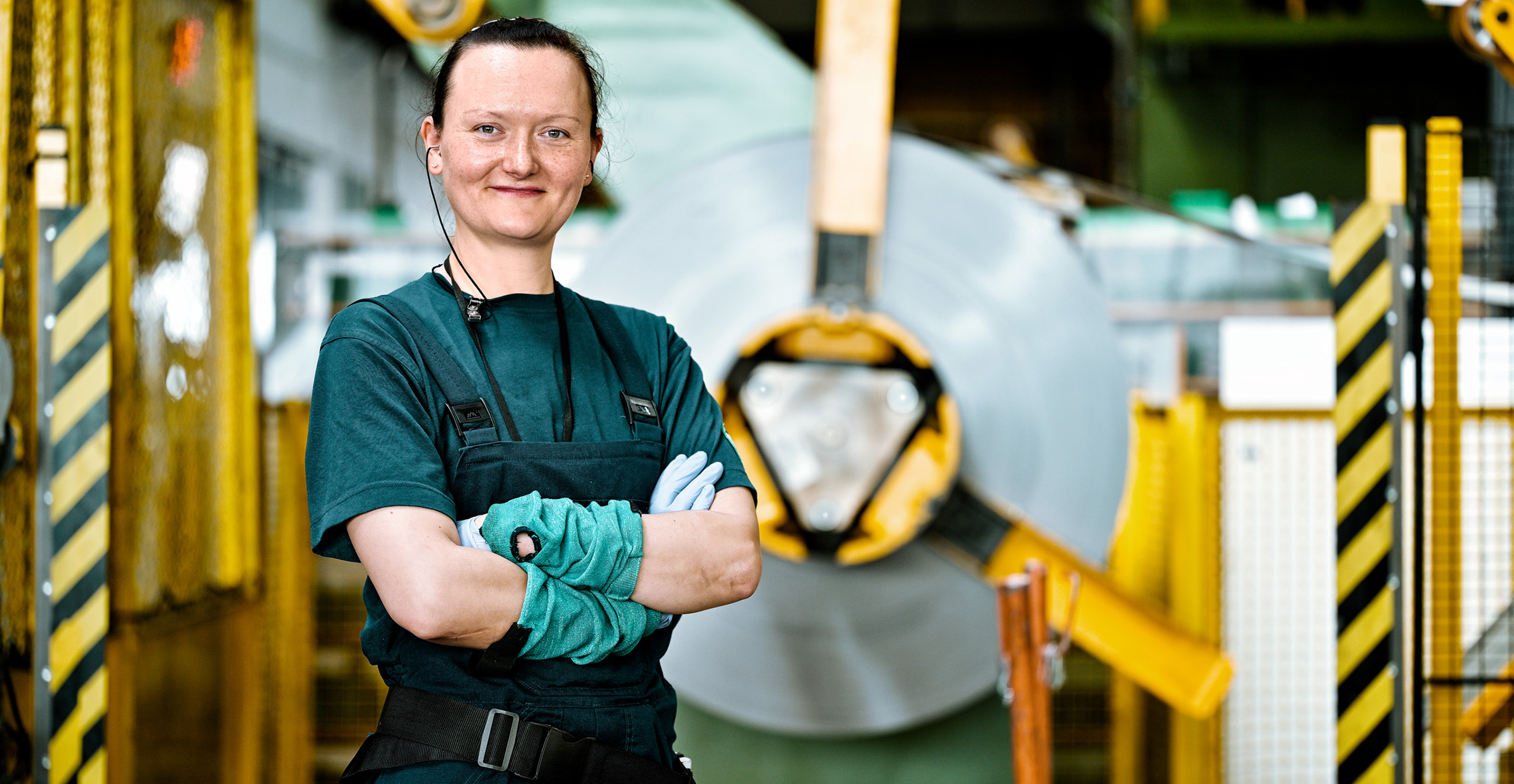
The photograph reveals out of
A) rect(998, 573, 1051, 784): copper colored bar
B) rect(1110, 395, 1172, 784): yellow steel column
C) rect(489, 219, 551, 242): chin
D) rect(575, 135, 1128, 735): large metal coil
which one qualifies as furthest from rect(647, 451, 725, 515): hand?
rect(1110, 395, 1172, 784): yellow steel column

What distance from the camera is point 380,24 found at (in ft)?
31.9

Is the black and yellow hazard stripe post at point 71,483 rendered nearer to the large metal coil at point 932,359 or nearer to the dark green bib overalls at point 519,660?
the large metal coil at point 932,359

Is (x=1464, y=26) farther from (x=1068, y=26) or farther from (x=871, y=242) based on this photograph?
(x=1068, y=26)

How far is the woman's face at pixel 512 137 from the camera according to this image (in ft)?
4.78

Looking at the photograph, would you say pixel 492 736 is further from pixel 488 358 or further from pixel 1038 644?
pixel 1038 644

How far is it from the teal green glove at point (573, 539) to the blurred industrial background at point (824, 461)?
4.18 ft

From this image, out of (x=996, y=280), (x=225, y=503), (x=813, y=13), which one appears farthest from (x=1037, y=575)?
(x=813, y=13)

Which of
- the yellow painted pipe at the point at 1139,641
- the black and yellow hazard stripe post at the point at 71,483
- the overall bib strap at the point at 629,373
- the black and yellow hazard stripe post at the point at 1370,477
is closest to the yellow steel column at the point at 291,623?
the black and yellow hazard stripe post at the point at 71,483

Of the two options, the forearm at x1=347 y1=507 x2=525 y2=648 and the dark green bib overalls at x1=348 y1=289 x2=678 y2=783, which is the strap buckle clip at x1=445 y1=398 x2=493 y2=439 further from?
the forearm at x1=347 y1=507 x2=525 y2=648

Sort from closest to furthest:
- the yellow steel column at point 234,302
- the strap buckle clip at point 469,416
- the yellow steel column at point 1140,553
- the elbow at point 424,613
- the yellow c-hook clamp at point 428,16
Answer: the elbow at point 424,613, the strap buckle clip at point 469,416, the yellow c-hook clamp at point 428,16, the yellow steel column at point 234,302, the yellow steel column at point 1140,553

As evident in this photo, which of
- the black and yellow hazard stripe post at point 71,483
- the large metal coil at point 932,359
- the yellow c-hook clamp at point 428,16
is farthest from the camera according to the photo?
the large metal coil at point 932,359

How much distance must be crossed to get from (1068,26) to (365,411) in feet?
33.3

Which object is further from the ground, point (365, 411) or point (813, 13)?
point (813, 13)

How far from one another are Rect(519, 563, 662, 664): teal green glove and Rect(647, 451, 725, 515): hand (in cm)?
15
